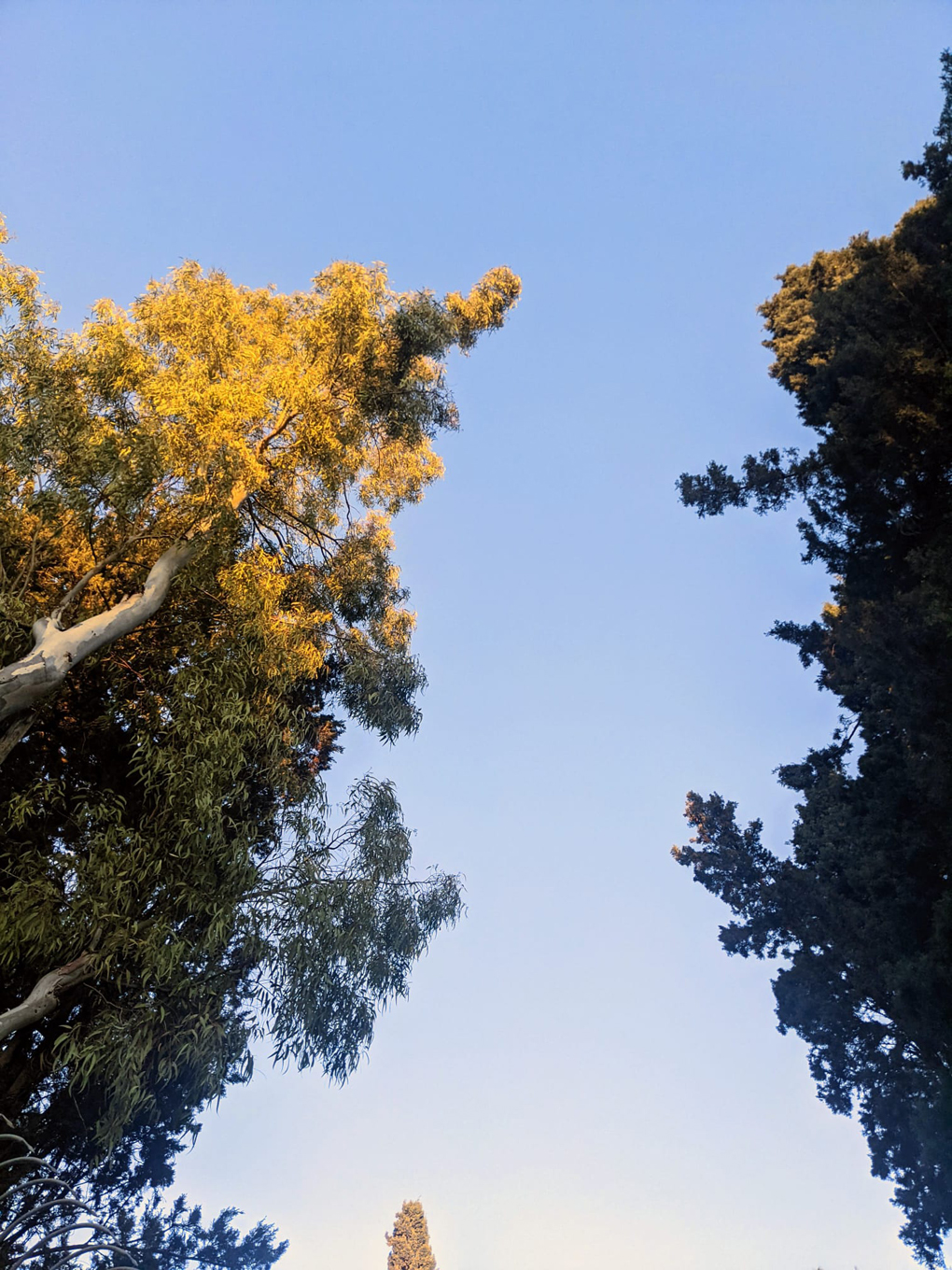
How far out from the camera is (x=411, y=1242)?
2859 cm

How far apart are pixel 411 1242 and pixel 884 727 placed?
27.5 metres

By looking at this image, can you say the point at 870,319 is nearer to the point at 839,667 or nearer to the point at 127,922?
the point at 839,667

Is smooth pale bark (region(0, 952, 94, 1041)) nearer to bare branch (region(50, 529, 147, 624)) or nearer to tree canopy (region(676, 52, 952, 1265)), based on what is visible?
bare branch (region(50, 529, 147, 624))

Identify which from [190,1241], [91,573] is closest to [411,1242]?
[190,1241]

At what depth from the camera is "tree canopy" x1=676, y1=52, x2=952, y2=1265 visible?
336 inches

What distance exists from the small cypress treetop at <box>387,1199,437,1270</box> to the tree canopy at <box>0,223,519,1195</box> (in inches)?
939

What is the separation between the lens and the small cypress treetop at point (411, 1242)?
28.1 metres

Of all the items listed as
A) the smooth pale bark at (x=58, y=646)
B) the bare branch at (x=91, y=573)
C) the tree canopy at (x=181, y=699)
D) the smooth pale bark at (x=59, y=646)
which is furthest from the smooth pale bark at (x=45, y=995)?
the bare branch at (x=91, y=573)

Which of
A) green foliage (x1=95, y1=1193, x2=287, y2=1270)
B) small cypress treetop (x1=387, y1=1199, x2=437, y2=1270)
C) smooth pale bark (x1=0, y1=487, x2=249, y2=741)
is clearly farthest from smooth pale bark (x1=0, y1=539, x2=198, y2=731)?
small cypress treetop (x1=387, y1=1199, x2=437, y2=1270)

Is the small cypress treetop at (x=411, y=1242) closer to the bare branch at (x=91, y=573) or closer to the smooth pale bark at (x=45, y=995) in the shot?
the smooth pale bark at (x=45, y=995)

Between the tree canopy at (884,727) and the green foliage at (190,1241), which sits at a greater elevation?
the tree canopy at (884,727)

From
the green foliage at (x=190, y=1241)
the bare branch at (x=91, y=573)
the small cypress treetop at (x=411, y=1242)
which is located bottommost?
the green foliage at (x=190, y=1241)

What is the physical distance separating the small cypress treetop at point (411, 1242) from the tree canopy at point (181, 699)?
78.3ft

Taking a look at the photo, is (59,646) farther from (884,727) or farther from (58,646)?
(884,727)
